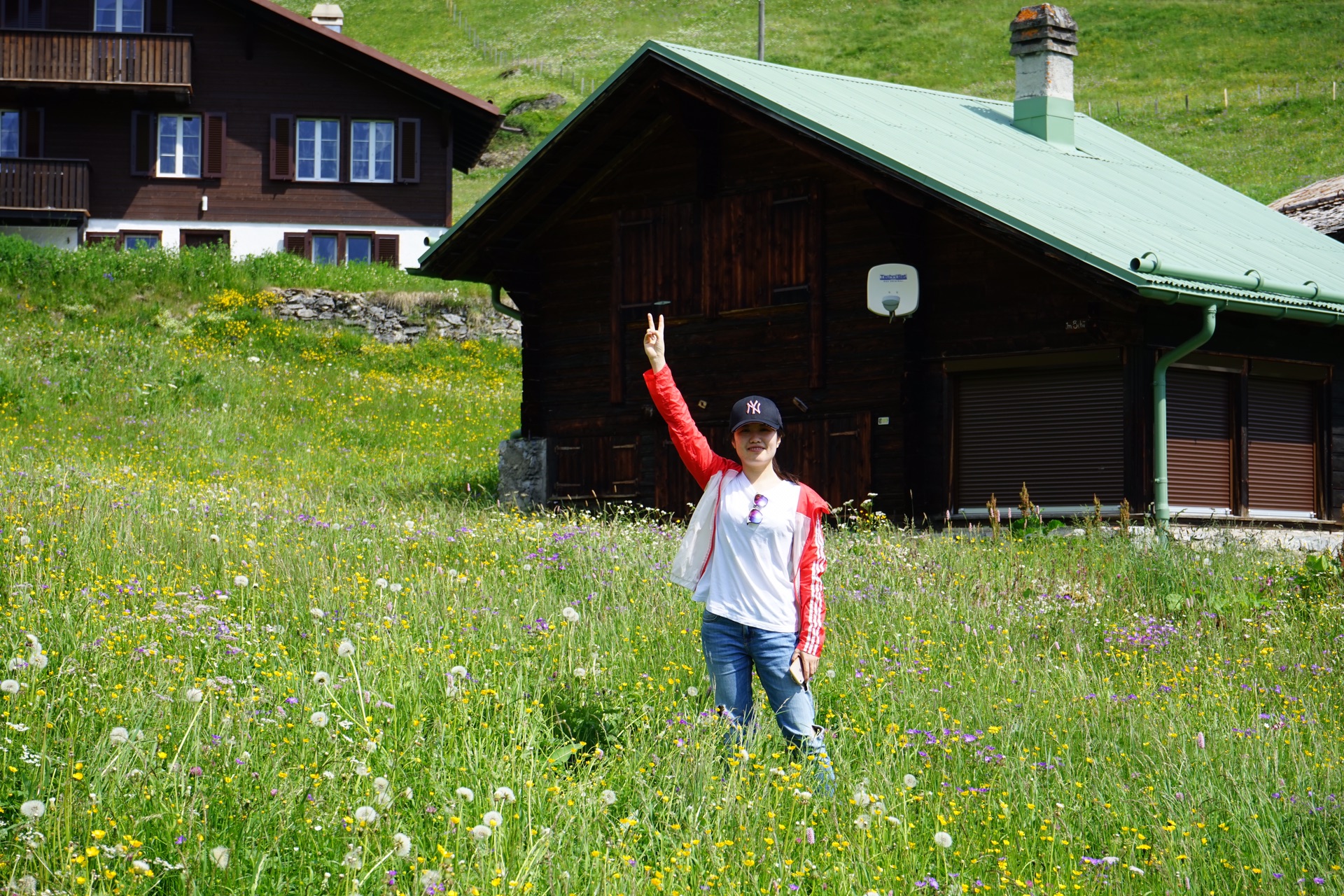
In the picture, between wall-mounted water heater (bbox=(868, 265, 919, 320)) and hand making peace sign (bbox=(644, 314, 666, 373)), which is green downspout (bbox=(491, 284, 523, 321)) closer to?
wall-mounted water heater (bbox=(868, 265, 919, 320))

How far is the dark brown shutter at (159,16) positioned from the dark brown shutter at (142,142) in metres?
1.96

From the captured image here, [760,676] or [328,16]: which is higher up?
[328,16]

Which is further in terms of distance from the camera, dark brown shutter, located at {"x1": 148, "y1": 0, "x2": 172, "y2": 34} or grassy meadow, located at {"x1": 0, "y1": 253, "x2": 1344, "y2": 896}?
dark brown shutter, located at {"x1": 148, "y1": 0, "x2": 172, "y2": 34}

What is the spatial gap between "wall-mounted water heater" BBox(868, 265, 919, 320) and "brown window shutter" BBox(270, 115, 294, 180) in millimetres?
23879

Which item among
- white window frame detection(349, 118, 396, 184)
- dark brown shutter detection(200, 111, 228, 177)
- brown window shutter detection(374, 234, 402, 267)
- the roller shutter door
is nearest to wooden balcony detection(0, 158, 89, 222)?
dark brown shutter detection(200, 111, 228, 177)

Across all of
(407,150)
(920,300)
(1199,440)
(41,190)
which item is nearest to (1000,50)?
(407,150)

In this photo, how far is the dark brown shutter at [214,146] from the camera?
3566 cm

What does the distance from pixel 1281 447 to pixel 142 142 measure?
2845 cm

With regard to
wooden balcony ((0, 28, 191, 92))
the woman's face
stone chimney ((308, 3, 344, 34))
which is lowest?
the woman's face

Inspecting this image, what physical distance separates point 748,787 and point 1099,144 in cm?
1636

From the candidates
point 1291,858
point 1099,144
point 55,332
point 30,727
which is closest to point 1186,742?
point 1291,858

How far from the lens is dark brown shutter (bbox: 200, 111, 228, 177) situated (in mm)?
35656

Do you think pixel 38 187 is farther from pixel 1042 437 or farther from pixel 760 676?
pixel 760 676

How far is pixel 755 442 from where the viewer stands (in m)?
6.31
